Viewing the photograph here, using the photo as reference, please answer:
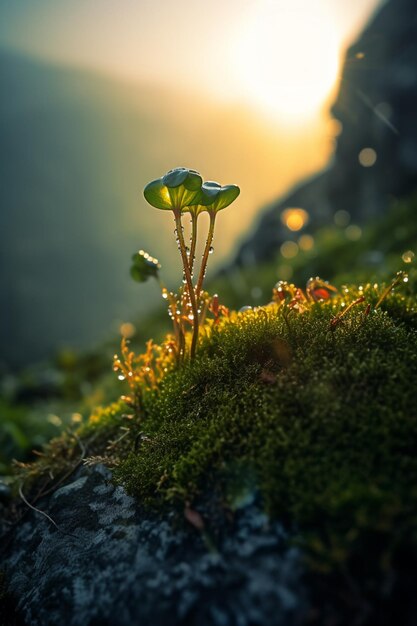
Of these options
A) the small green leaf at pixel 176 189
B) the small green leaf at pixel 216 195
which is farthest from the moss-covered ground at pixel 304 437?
the small green leaf at pixel 176 189

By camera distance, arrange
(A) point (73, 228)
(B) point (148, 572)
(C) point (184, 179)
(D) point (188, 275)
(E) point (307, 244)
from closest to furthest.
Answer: (B) point (148, 572) < (C) point (184, 179) < (D) point (188, 275) < (E) point (307, 244) < (A) point (73, 228)

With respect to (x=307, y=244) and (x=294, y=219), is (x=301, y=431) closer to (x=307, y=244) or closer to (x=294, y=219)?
(x=307, y=244)

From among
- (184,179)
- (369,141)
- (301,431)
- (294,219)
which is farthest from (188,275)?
(369,141)

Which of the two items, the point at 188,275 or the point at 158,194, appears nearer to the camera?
the point at 158,194

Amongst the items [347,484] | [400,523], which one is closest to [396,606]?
[400,523]

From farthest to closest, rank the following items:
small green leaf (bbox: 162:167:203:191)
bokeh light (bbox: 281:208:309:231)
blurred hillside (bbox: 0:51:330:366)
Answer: blurred hillside (bbox: 0:51:330:366) → bokeh light (bbox: 281:208:309:231) → small green leaf (bbox: 162:167:203:191)

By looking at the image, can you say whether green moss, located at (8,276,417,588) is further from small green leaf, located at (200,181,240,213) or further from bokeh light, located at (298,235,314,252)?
bokeh light, located at (298,235,314,252)

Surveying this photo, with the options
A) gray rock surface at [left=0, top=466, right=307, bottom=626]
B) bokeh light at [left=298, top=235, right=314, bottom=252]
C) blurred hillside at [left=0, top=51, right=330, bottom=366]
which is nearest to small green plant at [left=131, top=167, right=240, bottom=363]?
gray rock surface at [left=0, top=466, right=307, bottom=626]
